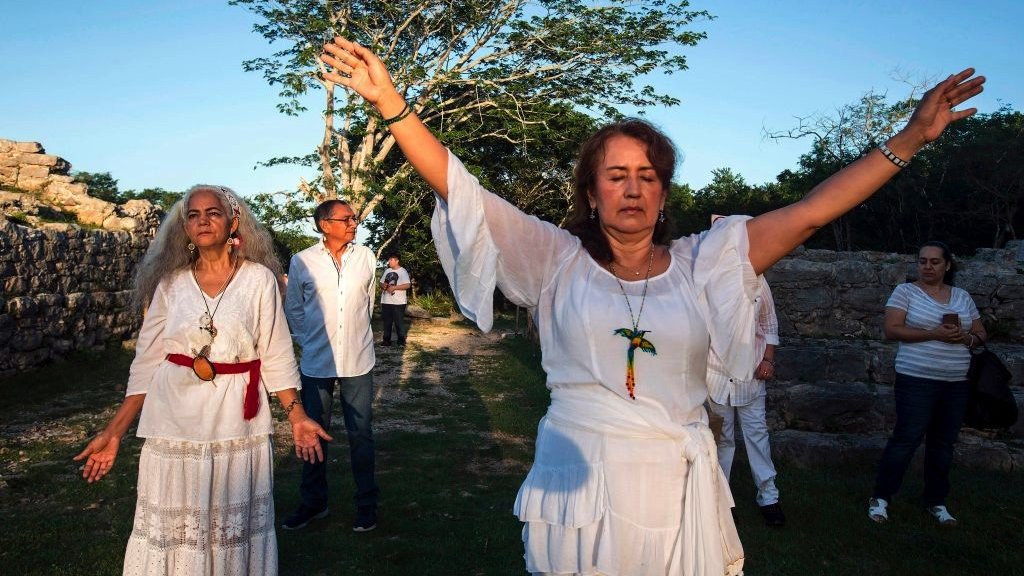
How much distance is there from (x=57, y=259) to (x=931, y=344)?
1109 cm

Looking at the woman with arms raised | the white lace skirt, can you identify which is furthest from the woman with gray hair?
the woman with arms raised

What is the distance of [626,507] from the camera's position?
216 cm

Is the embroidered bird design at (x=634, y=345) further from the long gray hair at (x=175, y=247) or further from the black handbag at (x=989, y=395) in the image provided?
the black handbag at (x=989, y=395)

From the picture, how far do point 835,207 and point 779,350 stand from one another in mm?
6497

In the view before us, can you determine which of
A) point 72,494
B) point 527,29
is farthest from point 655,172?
point 527,29

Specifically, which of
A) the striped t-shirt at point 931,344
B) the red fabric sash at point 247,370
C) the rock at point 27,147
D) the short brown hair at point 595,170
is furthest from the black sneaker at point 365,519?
the rock at point 27,147

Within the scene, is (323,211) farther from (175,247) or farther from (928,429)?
(928,429)

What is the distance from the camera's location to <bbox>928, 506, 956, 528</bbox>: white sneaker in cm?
536

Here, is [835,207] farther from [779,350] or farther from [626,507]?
[779,350]

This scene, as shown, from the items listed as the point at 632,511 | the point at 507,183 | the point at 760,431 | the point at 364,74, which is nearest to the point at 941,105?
the point at 632,511

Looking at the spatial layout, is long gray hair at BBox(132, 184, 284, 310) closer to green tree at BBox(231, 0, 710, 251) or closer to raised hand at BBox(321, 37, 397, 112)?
raised hand at BBox(321, 37, 397, 112)

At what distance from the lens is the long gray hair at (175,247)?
145 inches

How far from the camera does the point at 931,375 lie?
5.42 m

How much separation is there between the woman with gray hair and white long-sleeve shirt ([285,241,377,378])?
167 cm
